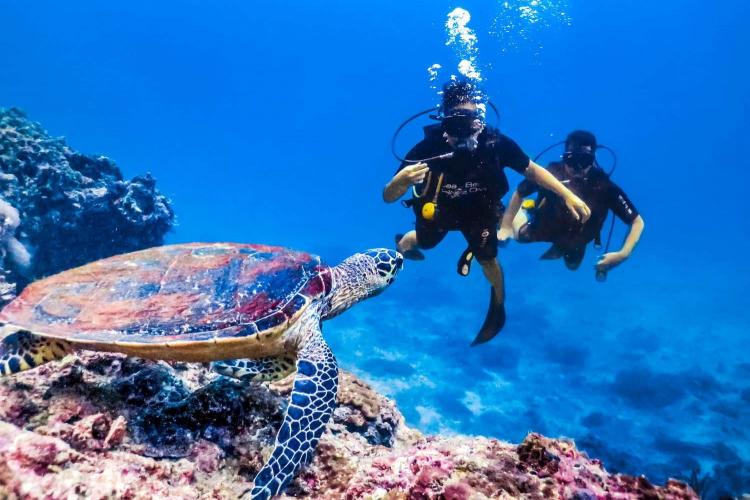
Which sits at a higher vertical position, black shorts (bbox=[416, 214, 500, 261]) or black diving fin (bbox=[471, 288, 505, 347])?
black shorts (bbox=[416, 214, 500, 261])

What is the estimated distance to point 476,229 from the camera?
263 inches

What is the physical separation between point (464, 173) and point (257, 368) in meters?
4.12

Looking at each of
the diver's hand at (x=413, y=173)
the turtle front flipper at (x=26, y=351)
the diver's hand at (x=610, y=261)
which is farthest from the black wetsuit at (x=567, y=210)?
the turtle front flipper at (x=26, y=351)

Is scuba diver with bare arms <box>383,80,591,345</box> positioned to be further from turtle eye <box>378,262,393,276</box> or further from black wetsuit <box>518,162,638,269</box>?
turtle eye <box>378,262,393,276</box>

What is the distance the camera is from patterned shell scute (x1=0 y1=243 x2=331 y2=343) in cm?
282

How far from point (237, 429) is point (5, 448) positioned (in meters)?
1.35

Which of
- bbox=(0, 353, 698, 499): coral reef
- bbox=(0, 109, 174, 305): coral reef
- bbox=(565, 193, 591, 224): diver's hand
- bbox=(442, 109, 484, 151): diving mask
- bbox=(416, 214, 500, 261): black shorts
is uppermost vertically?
bbox=(565, 193, 591, 224): diver's hand

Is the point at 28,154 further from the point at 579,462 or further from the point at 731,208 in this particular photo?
the point at 731,208

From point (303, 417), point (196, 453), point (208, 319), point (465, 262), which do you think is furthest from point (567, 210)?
point (196, 453)

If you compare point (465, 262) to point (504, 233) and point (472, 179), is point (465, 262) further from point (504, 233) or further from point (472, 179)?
point (504, 233)

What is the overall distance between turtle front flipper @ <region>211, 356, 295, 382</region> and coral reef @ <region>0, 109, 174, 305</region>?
765 cm

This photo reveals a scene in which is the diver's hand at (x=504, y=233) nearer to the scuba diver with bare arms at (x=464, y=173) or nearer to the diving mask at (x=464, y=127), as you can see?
the scuba diver with bare arms at (x=464, y=173)

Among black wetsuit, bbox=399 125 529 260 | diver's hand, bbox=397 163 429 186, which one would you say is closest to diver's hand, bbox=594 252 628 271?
black wetsuit, bbox=399 125 529 260

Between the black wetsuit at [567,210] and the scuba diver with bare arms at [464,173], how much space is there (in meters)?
0.97
